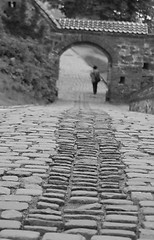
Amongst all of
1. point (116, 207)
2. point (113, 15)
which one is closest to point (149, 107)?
point (116, 207)

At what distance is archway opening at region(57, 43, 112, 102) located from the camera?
26.5 metres

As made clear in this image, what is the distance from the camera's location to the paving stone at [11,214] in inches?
142

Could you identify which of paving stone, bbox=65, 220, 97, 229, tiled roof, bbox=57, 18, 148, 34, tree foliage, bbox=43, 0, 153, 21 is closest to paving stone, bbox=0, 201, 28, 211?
paving stone, bbox=65, 220, 97, 229

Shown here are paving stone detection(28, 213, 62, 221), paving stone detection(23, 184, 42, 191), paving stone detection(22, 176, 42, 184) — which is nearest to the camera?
paving stone detection(28, 213, 62, 221)

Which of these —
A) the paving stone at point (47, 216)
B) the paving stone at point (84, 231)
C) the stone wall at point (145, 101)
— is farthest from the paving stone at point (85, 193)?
the stone wall at point (145, 101)

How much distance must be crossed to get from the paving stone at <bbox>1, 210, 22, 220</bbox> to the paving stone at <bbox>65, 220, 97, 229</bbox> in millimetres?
396

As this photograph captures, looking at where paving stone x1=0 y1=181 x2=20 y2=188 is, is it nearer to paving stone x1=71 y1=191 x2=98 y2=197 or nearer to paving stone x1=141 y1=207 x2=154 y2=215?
paving stone x1=71 y1=191 x2=98 y2=197

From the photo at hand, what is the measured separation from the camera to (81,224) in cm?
351

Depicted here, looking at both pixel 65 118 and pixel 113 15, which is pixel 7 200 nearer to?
pixel 65 118

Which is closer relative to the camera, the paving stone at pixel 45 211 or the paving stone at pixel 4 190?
the paving stone at pixel 45 211

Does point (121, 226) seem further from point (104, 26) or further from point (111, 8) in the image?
point (111, 8)

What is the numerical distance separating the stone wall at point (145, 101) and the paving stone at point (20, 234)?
11.8 meters

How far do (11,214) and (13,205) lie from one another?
0.78 ft

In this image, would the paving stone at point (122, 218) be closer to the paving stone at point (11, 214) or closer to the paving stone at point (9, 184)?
the paving stone at point (11, 214)
